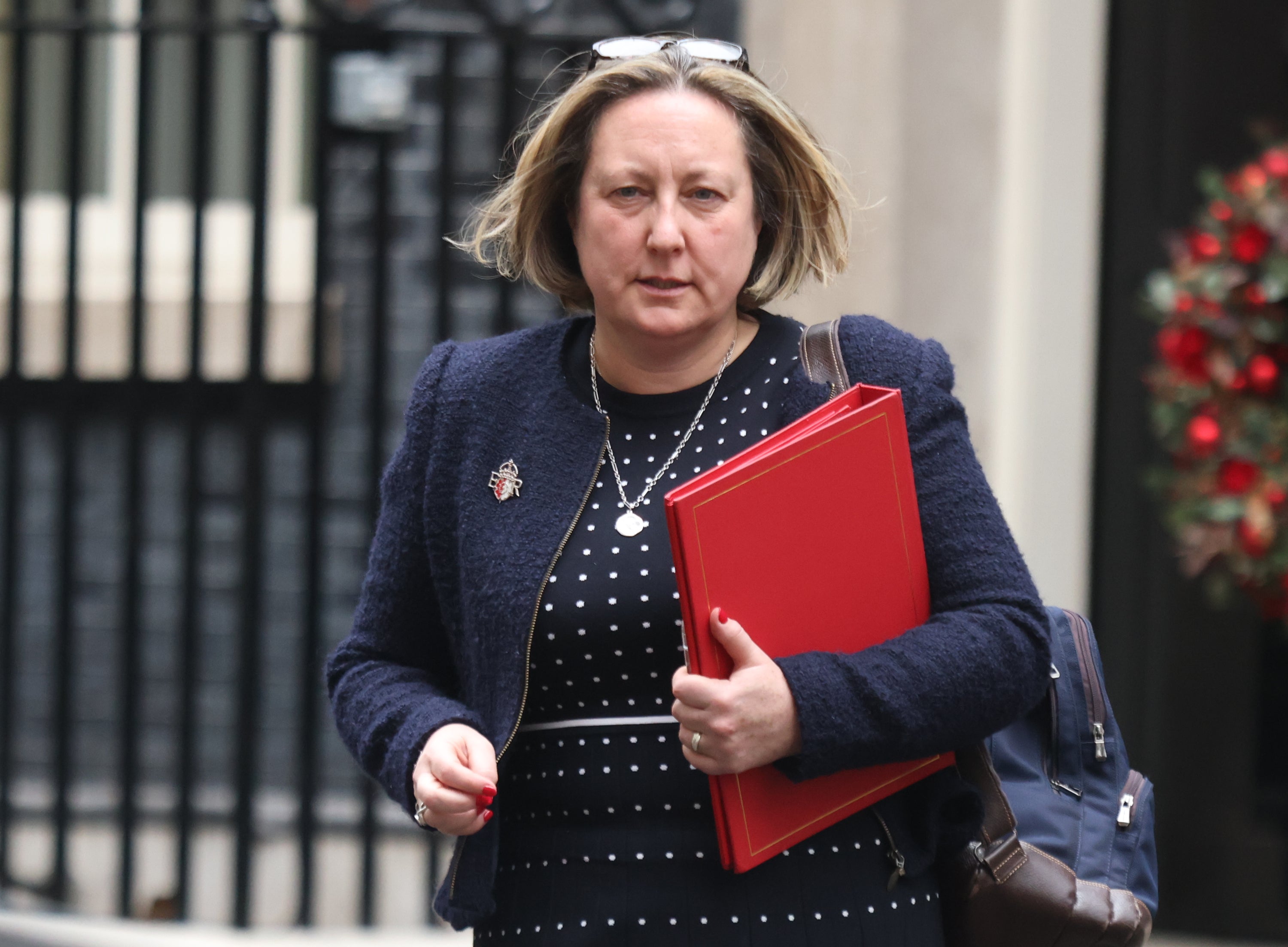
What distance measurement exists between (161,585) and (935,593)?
376cm

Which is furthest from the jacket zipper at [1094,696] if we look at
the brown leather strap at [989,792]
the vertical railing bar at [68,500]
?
the vertical railing bar at [68,500]

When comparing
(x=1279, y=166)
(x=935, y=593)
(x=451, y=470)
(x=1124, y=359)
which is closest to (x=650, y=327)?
(x=451, y=470)

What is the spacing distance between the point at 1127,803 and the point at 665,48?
0.96 metres

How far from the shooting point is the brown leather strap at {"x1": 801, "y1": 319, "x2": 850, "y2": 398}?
5.59 ft

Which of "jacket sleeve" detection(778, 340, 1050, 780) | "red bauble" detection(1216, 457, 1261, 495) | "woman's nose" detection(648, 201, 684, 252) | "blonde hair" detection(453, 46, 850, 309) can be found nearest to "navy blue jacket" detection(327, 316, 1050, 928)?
"jacket sleeve" detection(778, 340, 1050, 780)

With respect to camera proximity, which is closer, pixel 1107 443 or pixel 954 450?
pixel 954 450

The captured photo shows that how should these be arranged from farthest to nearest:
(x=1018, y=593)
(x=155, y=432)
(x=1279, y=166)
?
(x=155, y=432) < (x=1279, y=166) < (x=1018, y=593)

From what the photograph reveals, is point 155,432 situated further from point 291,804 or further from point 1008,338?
point 1008,338

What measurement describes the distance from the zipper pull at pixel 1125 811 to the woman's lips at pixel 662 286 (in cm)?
72

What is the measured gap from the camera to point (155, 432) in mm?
4914

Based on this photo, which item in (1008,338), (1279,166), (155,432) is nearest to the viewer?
(1279,166)

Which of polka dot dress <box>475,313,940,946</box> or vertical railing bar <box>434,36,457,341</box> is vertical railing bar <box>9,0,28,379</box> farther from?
polka dot dress <box>475,313,940,946</box>

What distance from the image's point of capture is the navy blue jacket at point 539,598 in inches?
61.0

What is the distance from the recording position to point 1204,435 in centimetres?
366
